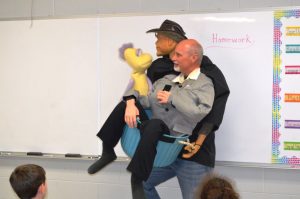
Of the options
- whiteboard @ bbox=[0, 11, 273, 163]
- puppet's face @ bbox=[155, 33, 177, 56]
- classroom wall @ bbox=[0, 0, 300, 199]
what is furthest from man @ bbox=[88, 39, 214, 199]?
classroom wall @ bbox=[0, 0, 300, 199]

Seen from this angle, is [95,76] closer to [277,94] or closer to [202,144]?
[202,144]

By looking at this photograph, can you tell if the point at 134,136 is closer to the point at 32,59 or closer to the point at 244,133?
the point at 244,133

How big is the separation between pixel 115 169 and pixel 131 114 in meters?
1.03

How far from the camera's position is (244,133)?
8.52 feet

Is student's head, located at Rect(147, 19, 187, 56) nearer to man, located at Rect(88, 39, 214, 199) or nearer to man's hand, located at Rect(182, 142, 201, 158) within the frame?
man, located at Rect(88, 39, 214, 199)

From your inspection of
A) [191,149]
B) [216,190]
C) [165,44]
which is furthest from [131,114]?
[216,190]

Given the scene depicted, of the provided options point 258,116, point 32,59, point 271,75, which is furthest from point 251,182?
point 32,59

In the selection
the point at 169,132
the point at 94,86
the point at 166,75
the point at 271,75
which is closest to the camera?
the point at 169,132

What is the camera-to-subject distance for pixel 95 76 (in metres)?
2.81

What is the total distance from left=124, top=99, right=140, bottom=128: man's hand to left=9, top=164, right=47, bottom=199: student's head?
0.51 m

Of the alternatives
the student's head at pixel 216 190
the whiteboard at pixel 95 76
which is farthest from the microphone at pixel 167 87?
the student's head at pixel 216 190

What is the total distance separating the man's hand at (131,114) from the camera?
196 centimetres

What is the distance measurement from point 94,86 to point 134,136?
2.92 ft

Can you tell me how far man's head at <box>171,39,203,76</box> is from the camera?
6.75 ft
